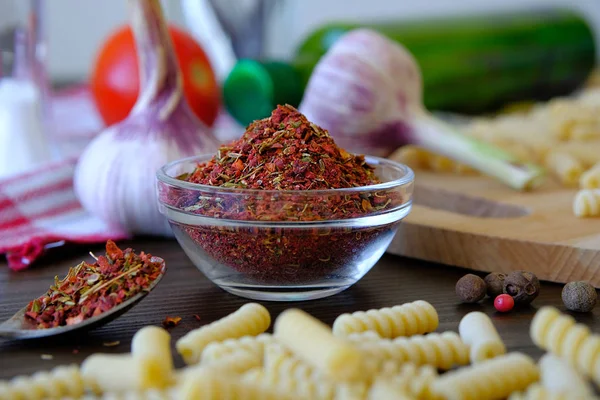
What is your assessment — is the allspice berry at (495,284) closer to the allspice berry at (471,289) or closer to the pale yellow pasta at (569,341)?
the allspice berry at (471,289)

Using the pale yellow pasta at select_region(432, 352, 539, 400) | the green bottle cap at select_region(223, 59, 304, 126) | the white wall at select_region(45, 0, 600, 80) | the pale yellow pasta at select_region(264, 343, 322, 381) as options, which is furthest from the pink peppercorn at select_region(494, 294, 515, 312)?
the white wall at select_region(45, 0, 600, 80)

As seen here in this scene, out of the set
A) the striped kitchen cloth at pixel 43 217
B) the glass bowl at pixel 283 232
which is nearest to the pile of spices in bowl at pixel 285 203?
the glass bowl at pixel 283 232

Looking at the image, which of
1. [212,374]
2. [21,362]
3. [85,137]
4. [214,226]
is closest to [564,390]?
[212,374]

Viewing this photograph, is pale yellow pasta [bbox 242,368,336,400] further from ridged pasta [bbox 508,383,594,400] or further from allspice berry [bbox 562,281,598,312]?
allspice berry [bbox 562,281,598,312]

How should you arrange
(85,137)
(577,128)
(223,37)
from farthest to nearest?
1. (223,37)
2. (85,137)
3. (577,128)

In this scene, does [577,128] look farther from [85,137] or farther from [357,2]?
[357,2]

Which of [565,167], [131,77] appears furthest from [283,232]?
[131,77]
